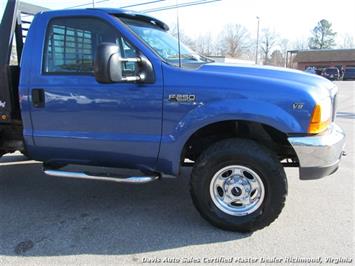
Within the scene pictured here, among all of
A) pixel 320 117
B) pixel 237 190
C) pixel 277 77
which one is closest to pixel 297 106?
pixel 320 117

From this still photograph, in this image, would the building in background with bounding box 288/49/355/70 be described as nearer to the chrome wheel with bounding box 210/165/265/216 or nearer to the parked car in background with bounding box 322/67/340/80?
the parked car in background with bounding box 322/67/340/80

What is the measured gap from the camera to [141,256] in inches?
129

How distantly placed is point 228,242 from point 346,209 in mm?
1445

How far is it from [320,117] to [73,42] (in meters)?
2.44

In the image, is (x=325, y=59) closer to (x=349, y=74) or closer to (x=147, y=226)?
(x=349, y=74)

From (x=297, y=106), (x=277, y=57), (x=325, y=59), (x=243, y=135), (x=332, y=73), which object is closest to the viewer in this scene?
(x=297, y=106)

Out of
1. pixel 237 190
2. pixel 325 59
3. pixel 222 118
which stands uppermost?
pixel 222 118

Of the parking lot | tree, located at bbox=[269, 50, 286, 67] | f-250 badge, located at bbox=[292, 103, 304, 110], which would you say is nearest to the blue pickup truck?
f-250 badge, located at bbox=[292, 103, 304, 110]

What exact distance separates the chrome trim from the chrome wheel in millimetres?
435

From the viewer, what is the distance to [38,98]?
3971mm

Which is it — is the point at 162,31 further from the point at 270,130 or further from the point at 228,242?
the point at 228,242

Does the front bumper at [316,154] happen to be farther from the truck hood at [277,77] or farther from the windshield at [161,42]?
the windshield at [161,42]

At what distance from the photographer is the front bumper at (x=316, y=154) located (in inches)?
134

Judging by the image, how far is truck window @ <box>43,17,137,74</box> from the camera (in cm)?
390
